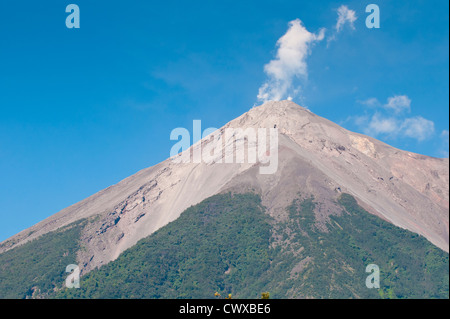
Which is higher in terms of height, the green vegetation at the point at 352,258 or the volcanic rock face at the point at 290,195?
the volcanic rock face at the point at 290,195

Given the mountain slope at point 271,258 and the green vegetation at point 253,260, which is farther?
the green vegetation at point 253,260

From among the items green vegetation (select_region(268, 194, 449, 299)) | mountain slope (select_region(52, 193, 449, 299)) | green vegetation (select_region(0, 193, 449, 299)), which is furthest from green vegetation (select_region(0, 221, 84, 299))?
green vegetation (select_region(268, 194, 449, 299))

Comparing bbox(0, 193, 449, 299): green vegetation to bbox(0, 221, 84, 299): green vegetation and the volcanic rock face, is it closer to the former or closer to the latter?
bbox(0, 221, 84, 299): green vegetation

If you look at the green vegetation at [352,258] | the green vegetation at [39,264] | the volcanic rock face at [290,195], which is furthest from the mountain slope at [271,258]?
the green vegetation at [39,264]

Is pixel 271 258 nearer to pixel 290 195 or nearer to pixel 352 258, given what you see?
pixel 352 258

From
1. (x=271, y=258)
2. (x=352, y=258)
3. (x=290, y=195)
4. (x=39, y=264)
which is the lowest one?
(x=352, y=258)

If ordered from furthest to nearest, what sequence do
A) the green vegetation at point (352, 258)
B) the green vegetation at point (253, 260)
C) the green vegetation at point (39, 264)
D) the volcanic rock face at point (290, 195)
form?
the volcanic rock face at point (290, 195) → the green vegetation at point (39, 264) → the green vegetation at point (253, 260) → the green vegetation at point (352, 258)

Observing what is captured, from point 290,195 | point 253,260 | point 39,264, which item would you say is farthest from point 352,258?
point 39,264

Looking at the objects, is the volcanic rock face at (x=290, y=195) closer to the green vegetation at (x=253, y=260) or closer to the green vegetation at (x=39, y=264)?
the green vegetation at (x=39, y=264)
